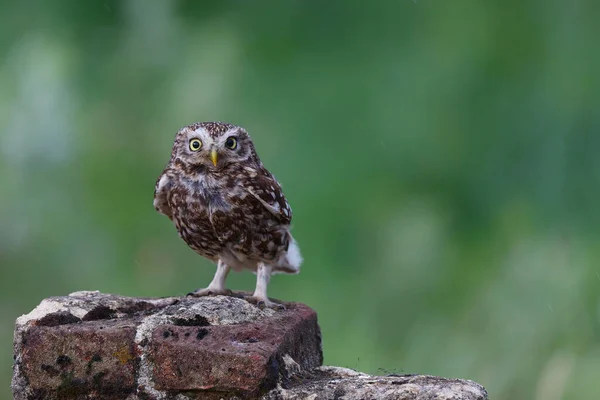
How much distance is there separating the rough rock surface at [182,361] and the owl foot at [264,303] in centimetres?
33

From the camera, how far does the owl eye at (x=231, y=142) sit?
3.54 m

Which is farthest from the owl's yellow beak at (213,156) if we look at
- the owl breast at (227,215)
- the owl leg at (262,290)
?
the owl leg at (262,290)

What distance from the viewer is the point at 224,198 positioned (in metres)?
3.53

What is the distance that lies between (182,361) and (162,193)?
3.80 ft

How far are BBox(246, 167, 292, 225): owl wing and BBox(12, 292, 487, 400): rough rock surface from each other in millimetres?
620

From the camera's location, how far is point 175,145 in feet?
12.0

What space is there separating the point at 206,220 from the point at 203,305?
2.02ft

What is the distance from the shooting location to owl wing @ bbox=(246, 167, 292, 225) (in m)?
3.58

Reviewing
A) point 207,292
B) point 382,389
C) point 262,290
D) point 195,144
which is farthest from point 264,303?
point 382,389

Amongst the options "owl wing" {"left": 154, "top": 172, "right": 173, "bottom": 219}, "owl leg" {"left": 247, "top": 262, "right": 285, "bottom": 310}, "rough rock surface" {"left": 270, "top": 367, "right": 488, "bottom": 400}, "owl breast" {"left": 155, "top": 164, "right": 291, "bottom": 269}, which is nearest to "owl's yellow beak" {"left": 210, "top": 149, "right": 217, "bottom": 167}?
"owl breast" {"left": 155, "top": 164, "right": 291, "bottom": 269}

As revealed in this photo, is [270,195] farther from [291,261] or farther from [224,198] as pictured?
[291,261]

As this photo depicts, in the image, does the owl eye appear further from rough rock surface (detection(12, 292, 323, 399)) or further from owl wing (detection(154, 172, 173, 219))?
rough rock surface (detection(12, 292, 323, 399))

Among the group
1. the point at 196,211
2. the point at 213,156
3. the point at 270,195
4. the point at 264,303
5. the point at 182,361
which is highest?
the point at 213,156

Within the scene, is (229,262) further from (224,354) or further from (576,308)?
(576,308)
